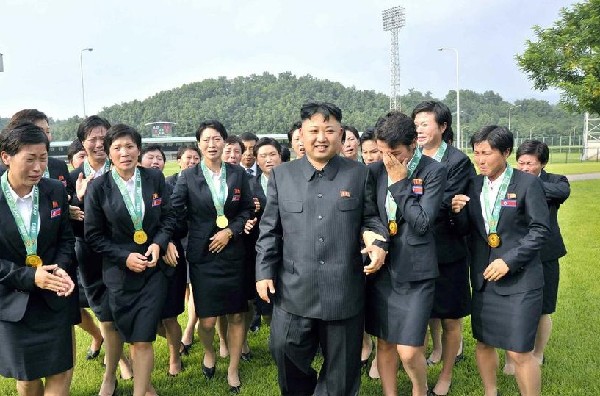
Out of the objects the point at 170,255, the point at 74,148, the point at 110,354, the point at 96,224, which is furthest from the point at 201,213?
the point at 74,148

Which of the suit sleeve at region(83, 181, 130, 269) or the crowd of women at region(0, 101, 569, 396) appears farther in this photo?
the suit sleeve at region(83, 181, 130, 269)

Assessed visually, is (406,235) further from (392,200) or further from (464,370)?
(464,370)

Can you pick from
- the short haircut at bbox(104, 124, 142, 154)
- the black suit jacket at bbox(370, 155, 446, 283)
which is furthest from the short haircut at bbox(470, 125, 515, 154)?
the short haircut at bbox(104, 124, 142, 154)

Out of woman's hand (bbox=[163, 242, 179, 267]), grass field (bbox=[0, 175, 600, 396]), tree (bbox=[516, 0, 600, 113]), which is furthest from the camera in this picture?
tree (bbox=[516, 0, 600, 113])

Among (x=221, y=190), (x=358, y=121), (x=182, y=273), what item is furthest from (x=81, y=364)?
(x=358, y=121)

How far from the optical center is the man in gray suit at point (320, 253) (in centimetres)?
322

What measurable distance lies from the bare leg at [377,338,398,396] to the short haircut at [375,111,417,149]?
4.97 ft

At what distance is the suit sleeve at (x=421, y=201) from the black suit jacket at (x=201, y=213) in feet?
5.84

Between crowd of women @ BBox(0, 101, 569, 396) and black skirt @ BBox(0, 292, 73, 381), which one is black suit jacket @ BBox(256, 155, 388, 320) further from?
black skirt @ BBox(0, 292, 73, 381)

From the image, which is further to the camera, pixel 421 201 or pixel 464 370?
pixel 464 370

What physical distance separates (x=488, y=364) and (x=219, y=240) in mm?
2410

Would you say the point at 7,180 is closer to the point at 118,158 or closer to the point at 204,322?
the point at 118,158

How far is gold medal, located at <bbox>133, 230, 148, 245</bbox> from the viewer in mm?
A: 3865

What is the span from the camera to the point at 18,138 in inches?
123
